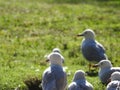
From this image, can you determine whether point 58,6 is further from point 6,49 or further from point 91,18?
point 6,49

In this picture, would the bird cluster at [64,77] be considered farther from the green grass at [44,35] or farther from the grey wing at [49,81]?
the green grass at [44,35]

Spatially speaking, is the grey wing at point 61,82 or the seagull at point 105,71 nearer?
the grey wing at point 61,82

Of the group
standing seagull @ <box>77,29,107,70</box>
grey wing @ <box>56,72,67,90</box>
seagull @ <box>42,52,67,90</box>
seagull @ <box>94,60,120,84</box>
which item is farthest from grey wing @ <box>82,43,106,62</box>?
grey wing @ <box>56,72,67,90</box>

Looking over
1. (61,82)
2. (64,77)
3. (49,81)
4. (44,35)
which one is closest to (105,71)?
(64,77)

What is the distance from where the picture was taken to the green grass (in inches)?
672

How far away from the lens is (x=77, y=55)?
66.8 ft

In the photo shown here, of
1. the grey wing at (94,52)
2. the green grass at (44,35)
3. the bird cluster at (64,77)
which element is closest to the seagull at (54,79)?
the bird cluster at (64,77)

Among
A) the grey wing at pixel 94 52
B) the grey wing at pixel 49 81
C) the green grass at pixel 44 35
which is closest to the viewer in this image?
the grey wing at pixel 49 81

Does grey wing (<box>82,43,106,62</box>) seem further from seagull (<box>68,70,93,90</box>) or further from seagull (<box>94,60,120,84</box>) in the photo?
seagull (<box>68,70,93,90</box>)

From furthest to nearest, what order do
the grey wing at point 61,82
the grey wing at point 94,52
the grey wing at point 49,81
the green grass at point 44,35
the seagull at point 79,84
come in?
the grey wing at point 94,52 → the green grass at point 44,35 → the grey wing at point 61,82 → the grey wing at point 49,81 → the seagull at point 79,84

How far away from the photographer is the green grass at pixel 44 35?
56.0 ft

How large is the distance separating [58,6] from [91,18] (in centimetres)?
708

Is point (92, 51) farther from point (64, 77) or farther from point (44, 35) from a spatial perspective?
point (44, 35)

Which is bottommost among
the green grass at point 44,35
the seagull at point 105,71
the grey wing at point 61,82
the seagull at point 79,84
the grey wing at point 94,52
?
the green grass at point 44,35
